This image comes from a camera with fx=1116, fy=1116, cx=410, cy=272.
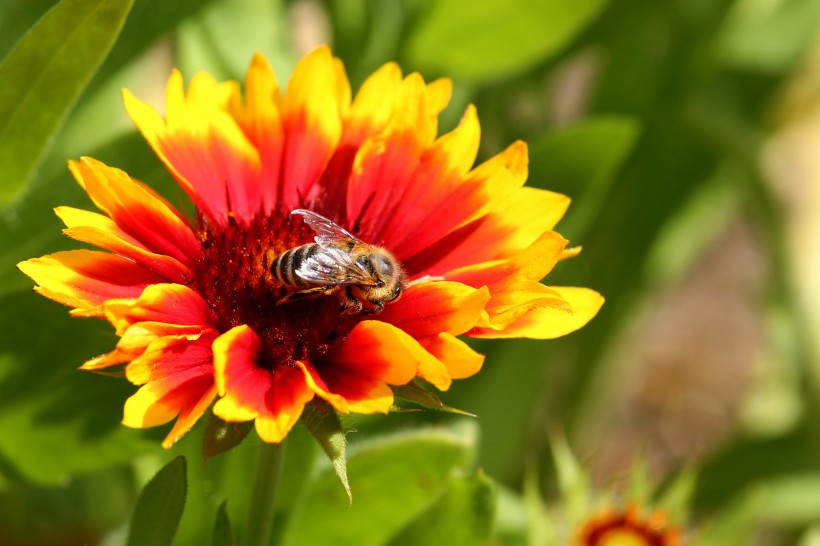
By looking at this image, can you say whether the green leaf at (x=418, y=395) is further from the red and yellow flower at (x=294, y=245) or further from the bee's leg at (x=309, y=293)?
the bee's leg at (x=309, y=293)

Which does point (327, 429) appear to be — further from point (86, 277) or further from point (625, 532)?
point (625, 532)

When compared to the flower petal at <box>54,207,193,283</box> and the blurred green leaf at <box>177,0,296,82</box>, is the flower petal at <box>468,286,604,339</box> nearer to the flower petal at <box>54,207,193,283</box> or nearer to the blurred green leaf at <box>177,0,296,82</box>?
the flower petal at <box>54,207,193,283</box>

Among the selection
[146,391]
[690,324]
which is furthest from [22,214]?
[690,324]

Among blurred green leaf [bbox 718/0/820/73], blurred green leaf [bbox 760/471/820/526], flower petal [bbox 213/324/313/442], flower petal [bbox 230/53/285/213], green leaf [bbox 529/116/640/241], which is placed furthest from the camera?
blurred green leaf [bbox 718/0/820/73]

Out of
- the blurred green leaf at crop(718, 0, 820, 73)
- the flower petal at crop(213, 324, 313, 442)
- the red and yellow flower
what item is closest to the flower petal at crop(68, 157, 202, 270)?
the red and yellow flower

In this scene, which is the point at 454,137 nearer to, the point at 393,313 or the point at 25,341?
the point at 393,313

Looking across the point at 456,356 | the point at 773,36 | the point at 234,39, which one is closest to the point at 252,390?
the point at 456,356
